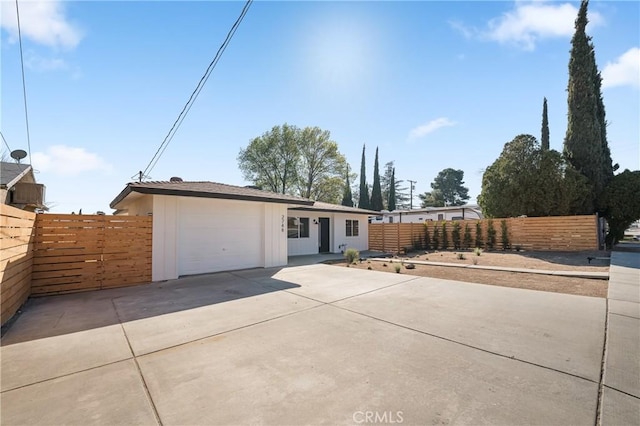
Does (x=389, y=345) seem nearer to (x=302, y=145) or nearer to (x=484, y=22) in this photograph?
(x=484, y=22)

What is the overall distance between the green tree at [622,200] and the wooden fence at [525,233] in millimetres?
4085

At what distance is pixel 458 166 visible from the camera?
150 feet

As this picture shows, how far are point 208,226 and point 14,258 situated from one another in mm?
4389

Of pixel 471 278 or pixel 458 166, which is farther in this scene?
pixel 458 166

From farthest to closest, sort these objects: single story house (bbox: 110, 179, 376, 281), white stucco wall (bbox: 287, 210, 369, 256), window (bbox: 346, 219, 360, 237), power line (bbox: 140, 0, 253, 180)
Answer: window (bbox: 346, 219, 360, 237), white stucco wall (bbox: 287, 210, 369, 256), single story house (bbox: 110, 179, 376, 281), power line (bbox: 140, 0, 253, 180)

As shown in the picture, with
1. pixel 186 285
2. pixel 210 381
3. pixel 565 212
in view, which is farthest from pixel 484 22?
pixel 565 212

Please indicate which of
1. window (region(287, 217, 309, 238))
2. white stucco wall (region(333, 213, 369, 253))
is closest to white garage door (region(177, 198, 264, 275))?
window (region(287, 217, 309, 238))

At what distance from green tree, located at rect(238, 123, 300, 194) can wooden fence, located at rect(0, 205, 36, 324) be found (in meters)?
22.3

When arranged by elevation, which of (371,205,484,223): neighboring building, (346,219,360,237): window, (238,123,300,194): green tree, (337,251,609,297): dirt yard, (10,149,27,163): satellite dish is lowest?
(337,251,609,297): dirt yard

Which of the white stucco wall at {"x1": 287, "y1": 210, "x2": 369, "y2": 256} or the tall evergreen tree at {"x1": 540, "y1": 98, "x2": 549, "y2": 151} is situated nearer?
the white stucco wall at {"x1": 287, "y1": 210, "x2": 369, "y2": 256}

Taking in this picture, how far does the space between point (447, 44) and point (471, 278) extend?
6942 millimetres

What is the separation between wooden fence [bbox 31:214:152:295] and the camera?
5.98 metres

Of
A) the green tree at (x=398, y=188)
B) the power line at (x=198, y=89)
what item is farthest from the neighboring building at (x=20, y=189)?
the green tree at (x=398, y=188)

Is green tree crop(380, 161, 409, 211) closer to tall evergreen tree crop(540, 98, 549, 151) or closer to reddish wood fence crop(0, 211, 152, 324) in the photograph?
tall evergreen tree crop(540, 98, 549, 151)
